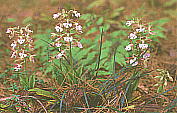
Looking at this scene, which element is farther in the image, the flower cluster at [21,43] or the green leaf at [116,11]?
the green leaf at [116,11]

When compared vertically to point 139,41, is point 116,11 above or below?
above

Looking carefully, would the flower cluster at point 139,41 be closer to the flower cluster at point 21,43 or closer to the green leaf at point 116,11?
the flower cluster at point 21,43

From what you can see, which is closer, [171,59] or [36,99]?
[36,99]

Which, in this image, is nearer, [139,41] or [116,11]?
[139,41]

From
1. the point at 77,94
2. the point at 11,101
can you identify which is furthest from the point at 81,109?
the point at 11,101

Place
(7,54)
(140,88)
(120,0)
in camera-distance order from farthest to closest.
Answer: (120,0) → (7,54) → (140,88)

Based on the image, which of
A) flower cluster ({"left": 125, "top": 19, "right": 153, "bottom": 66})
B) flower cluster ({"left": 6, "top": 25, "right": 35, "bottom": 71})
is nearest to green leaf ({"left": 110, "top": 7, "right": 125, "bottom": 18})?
flower cluster ({"left": 125, "top": 19, "right": 153, "bottom": 66})

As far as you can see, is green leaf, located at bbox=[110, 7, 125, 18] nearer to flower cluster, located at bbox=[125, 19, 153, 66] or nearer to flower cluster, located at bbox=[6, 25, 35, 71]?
flower cluster, located at bbox=[125, 19, 153, 66]

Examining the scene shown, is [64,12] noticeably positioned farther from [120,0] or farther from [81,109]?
[120,0]

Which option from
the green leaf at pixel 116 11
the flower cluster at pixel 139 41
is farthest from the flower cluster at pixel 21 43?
the green leaf at pixel 116 11

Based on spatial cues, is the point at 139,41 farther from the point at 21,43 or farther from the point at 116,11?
the point at 116,11

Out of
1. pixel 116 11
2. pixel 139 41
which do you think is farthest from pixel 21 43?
pixel 116 11
